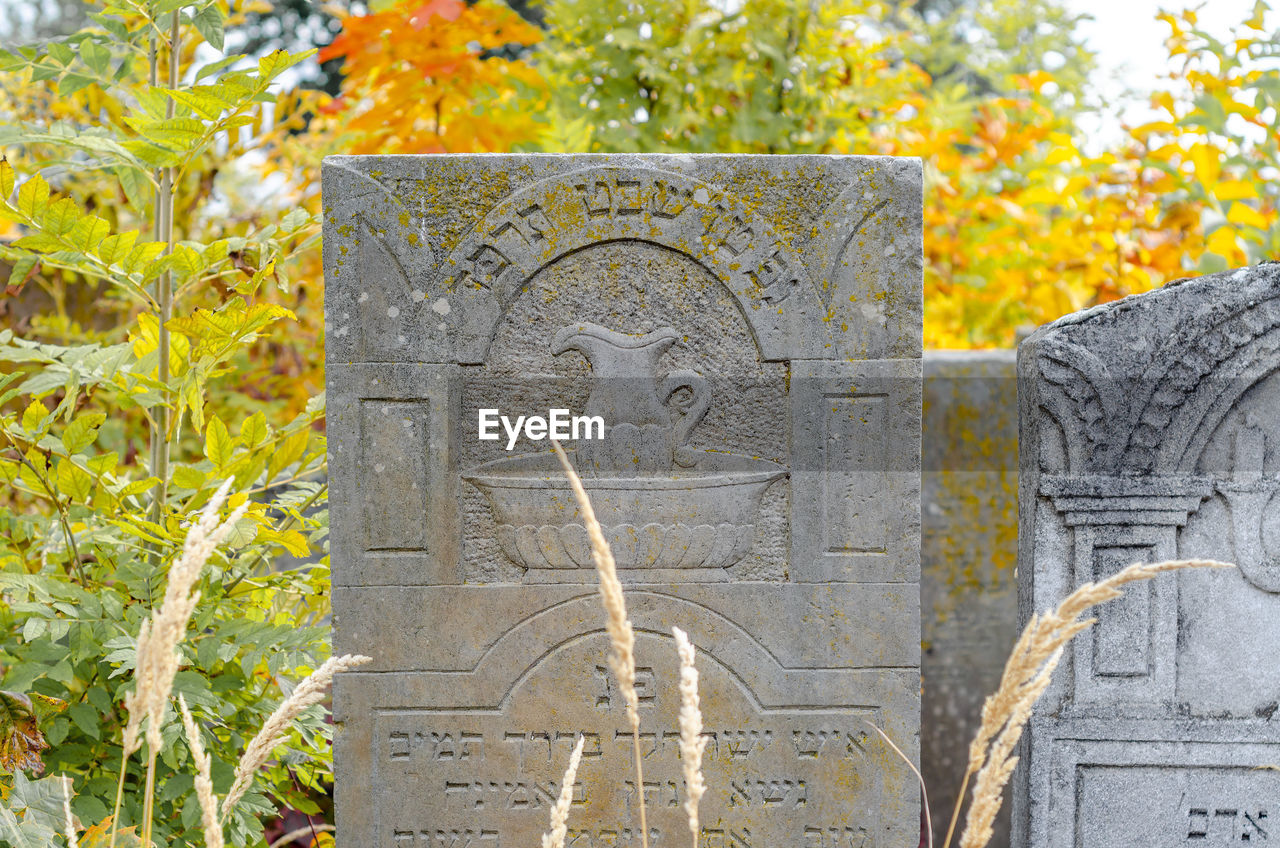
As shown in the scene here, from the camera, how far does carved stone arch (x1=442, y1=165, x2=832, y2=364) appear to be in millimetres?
2047

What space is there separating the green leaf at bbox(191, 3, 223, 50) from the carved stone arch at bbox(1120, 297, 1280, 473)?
87.2 inches

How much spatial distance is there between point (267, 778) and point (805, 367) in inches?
61.9

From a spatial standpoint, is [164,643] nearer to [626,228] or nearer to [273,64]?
[626,228]

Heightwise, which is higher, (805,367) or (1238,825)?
(805,367)

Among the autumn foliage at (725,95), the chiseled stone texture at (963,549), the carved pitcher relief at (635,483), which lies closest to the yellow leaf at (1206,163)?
the autumn foliage at (725,95)

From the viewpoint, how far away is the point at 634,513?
6.86 feet

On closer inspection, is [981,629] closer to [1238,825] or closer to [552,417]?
[1238,825]

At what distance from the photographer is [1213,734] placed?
7.45ft

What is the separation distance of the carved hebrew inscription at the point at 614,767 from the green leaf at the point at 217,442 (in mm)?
679

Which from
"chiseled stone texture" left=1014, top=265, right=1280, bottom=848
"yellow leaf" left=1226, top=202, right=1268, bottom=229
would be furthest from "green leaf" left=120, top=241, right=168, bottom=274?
"yellow leaf" left=1226, top=202, right=1268, bottom=229

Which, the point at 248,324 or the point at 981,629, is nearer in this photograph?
the point at 248,324

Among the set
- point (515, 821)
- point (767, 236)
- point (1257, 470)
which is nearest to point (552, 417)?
point (767, 236)

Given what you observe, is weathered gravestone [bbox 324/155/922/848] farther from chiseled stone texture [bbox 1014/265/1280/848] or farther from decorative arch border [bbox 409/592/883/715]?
chiseled stone texture [bbox 1014/265/1280/848]

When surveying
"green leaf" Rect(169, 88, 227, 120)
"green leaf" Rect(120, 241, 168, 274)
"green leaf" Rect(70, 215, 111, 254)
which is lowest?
"green leaf" Rect(120, 241, 168, 274)
